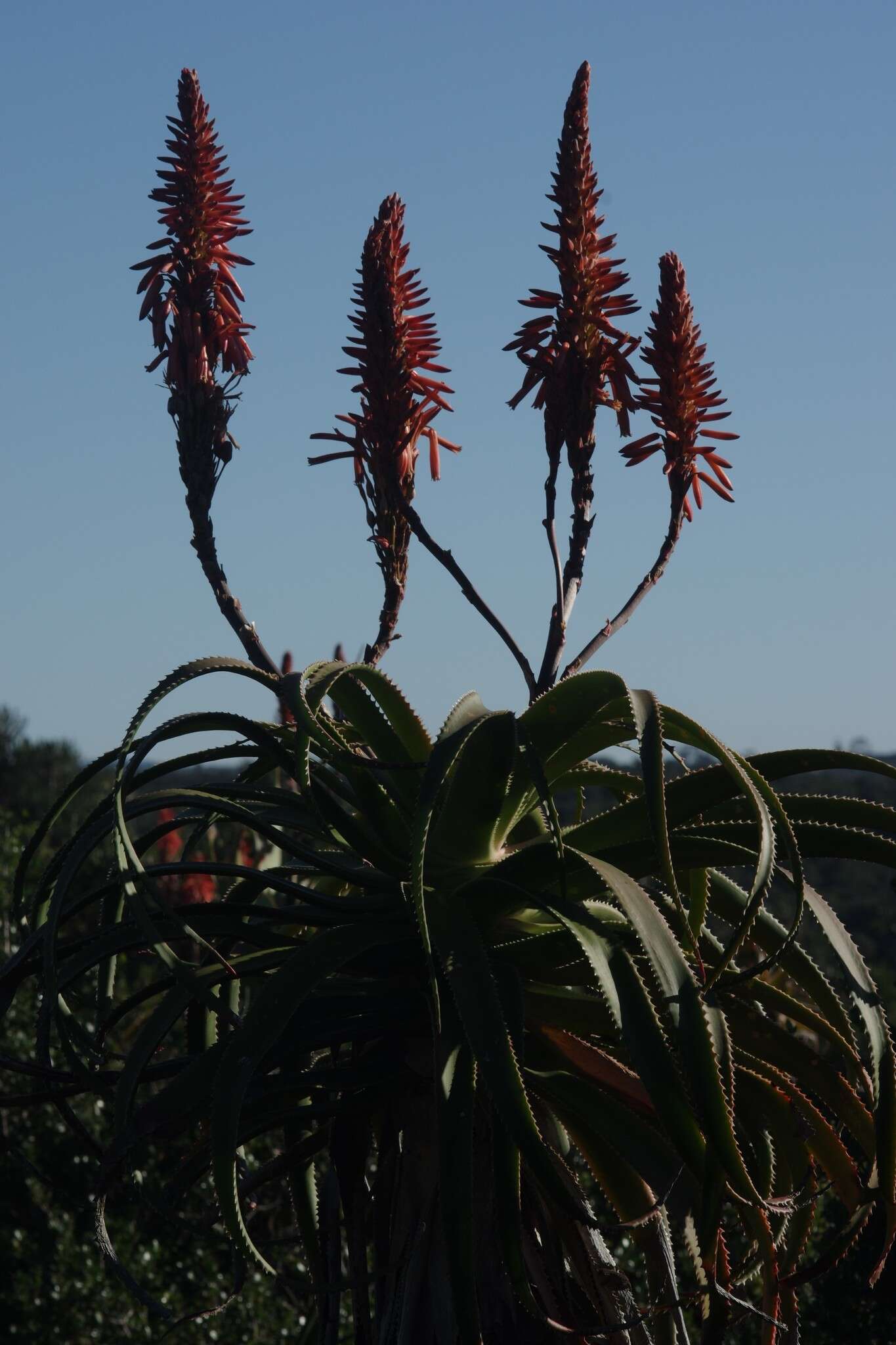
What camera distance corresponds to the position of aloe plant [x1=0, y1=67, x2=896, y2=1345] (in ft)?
5.46

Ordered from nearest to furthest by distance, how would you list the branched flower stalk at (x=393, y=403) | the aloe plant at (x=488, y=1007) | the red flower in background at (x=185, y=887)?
1. the aloe plant at (x=488, y=1007)
2. the branched flower stalk at (x=393, y=403)
3. the red flower in background at (x=185, y=887)

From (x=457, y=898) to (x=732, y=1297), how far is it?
613mm

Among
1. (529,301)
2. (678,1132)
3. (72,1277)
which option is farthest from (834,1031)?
(72,1277)

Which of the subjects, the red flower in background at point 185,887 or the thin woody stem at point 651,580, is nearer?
the thin woody stem at point 651,580

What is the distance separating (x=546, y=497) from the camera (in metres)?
2.42

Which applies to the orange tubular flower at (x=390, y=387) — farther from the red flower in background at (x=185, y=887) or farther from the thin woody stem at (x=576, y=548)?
the red flower in background at (x=185, y=887)

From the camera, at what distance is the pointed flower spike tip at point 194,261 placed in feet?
8.14

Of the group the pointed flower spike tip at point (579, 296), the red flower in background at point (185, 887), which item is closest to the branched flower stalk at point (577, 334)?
the pointed flower spike tip at point (579, 296)

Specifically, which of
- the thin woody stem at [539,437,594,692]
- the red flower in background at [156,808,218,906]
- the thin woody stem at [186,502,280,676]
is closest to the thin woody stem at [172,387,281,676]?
the thin woody stem at [186,502,280,676]

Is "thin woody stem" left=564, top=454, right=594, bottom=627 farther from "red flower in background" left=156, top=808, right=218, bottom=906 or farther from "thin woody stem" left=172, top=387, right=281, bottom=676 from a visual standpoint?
"red flower in background" left=156, top=808, right=218, bottom=906

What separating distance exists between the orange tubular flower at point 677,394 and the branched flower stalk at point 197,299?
75 cm

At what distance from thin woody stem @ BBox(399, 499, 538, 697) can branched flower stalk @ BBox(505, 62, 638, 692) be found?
7 cm

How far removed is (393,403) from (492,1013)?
44.3 inches

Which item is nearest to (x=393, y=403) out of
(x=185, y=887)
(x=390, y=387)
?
(x=390, y=387)
